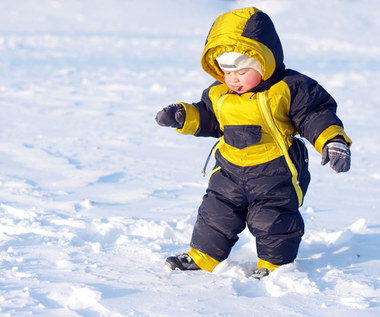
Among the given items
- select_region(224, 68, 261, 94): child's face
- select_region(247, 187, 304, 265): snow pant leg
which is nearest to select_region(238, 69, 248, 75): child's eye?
select_region(224, 68, 261, 94): child's face

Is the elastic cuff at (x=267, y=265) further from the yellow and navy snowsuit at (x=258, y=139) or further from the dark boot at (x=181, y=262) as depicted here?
the dark boot at (x=181, y=262)

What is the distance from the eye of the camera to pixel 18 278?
1.95 metres

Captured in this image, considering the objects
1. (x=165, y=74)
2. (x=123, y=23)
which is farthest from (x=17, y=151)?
(x=123, y=23)

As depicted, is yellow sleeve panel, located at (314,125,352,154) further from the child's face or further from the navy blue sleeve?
the child's face

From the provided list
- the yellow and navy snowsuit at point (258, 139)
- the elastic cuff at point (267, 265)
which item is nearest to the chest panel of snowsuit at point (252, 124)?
the yellow and navy snowsuit at point (258, 139)

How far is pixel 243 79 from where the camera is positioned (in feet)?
7.22

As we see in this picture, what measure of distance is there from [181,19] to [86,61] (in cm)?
983

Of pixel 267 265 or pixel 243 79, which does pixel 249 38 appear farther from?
pixel 267 265

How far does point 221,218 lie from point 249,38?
2.60ft

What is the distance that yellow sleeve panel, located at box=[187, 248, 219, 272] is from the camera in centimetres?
234

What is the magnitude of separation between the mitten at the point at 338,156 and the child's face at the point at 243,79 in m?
0.41

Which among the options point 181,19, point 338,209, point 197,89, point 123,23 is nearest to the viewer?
point 338,209

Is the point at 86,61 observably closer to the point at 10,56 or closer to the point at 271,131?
the point at 10,56

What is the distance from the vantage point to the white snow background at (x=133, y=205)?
1.87m
